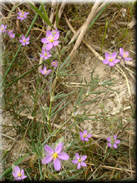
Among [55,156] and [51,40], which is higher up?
[51,40]

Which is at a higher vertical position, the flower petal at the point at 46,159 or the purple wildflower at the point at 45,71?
the purple wildflower at the point at 45,71

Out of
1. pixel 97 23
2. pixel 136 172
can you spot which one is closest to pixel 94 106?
pixel 136 172

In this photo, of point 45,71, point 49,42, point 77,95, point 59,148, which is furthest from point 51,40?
→ point 59,148

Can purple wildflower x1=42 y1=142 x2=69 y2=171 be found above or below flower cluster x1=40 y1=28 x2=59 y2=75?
below

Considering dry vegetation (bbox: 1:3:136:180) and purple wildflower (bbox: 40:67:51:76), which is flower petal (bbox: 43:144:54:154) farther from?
purple wildflower (bbox: 40:67:51:76)

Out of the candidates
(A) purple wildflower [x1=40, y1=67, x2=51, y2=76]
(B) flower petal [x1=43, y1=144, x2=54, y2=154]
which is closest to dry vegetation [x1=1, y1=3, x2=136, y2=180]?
(A) purple wildflower [x1=40, y1=67, x2=51, y2=76]

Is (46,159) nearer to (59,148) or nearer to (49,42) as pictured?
(59,148)

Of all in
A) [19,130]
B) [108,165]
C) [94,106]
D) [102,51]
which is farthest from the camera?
[102,51]

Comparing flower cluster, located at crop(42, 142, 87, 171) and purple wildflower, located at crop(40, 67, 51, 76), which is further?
purple wildflower, located at crop(40, 67, 51, 76)

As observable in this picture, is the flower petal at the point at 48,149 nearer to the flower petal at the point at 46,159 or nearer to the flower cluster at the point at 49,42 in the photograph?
the flower petal at the point at 46,159

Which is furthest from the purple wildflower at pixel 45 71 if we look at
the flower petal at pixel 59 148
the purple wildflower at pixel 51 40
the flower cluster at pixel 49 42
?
the flower petal at pixel 59 148

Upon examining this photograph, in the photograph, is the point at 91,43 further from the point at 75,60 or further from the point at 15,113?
the point at 15,113
